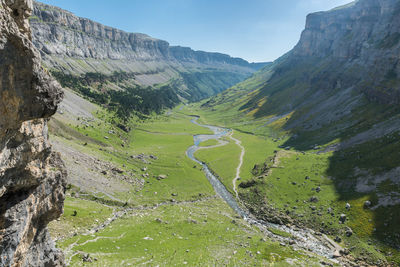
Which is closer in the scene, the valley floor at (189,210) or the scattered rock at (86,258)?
the scattered rock at (86,258)

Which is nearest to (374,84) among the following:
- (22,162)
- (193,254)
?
(193,254)

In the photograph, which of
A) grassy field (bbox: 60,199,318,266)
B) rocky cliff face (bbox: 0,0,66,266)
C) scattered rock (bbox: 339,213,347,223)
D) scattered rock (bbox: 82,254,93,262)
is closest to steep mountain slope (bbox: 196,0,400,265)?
scattered rock (bbox: 339,213,347,223)

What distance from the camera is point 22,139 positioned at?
18531mm

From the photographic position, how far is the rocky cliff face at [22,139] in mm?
15477

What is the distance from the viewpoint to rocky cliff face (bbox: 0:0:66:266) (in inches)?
609

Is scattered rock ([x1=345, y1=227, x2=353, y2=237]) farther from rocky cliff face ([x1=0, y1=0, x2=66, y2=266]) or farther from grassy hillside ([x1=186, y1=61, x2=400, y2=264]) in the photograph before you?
rocky cliff face ([x1=0, y1=0, x2=66, y2=266])

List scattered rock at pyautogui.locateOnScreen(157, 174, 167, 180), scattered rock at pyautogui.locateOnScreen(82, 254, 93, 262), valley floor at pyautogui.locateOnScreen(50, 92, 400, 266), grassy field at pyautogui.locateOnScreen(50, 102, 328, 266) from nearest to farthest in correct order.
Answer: scattered rock at pyautogui.locateOnScreen(82, 254, 93, 262) < grassy field at pyautogui.locateOnScreen(50, 102, 328, 266) < valley floor at pyautogui.locateOnScreen(50, 92, 400, 266) < scattered rock at pyautogui.locateOnScreen(157, 174, 167, 180)

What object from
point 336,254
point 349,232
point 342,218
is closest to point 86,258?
point 336,254

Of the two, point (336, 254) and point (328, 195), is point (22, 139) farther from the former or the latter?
point (328, 195)

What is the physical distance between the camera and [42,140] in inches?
851

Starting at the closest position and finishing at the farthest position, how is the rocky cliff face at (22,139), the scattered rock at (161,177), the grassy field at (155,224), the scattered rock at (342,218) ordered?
1. the rocky cliff face at (22,139)
2. the grassy field at (155,224)
3. the scattered rock at (342,218)
4. the scattered rock at (161,177)

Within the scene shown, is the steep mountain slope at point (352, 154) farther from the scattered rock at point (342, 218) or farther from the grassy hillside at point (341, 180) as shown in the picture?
the scattered rock at point (342, 218)

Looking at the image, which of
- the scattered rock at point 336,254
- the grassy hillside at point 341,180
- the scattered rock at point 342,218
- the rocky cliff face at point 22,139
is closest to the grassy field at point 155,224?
the scattered rock at point 336,254

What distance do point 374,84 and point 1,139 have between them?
17608 cm
